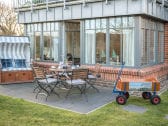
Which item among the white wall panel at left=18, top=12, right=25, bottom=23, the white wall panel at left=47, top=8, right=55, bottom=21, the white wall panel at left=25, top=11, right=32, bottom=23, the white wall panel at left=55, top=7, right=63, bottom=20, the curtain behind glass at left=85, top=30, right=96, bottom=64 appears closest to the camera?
the curtain behind glass at left=85, top=30, right=96, bottom=64

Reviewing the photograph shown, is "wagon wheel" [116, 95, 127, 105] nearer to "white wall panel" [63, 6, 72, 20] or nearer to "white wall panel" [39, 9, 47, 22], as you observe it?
"white wall panel" [63, 6, 72, 20]

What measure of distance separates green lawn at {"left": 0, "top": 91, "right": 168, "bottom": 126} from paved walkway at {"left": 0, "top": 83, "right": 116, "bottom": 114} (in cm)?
39

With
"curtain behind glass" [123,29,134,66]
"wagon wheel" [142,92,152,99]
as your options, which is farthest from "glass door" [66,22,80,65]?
"wagon wheel" [142,92,152,99]

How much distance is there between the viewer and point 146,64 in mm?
11672

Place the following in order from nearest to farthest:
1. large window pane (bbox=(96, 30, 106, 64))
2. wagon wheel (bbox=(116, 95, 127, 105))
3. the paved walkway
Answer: the paved walkway
wagon wheel (bbox=(116, 95, 127, 105))
large window pane (bbox=(96, 30, 106, 64))

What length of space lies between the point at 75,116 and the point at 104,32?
5609 mm

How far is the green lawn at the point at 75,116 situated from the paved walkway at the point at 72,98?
0.39 meters

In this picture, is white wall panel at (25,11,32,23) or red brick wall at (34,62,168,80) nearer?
red brick wall at (34,62,168,80)

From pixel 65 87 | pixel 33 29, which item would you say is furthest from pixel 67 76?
pixel 33 29

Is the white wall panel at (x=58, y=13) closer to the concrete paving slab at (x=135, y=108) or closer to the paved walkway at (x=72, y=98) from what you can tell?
the paved walkway at (x=72, y=98)

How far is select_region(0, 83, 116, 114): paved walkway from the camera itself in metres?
8.10

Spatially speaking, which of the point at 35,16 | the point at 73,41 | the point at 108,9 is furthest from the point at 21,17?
the point at 108,9

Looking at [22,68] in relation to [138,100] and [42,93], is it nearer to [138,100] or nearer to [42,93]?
[42,93]

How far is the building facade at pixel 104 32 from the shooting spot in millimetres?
11008
